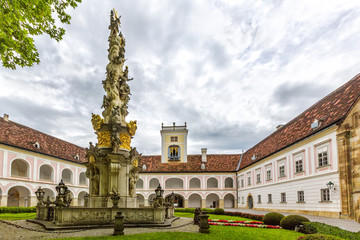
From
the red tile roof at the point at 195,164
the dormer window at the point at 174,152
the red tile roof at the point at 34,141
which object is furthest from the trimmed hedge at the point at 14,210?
the dormer window at the point at 174,152

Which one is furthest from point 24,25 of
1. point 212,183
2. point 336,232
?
point 212,183

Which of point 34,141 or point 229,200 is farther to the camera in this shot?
point 229,200

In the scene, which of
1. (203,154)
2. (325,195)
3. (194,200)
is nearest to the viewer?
(325,195)

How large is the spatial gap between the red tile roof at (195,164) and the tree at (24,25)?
142 feet

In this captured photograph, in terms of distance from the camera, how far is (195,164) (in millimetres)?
52594

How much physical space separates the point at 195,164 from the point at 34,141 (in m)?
27.6

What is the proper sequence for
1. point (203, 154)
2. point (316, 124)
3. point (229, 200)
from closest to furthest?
point (316, 124) → point (229, 200) → point (203, 154)

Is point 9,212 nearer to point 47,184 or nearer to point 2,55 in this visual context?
point 47,184

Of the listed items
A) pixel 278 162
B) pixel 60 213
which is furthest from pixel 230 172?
pixel 60 213

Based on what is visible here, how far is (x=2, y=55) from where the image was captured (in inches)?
334

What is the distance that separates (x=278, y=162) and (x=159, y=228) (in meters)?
20.6

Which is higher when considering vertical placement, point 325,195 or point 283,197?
point 325,195

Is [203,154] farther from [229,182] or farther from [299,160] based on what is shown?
[299,160]

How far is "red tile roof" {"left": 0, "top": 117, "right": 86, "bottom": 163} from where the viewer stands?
32.2 metres
